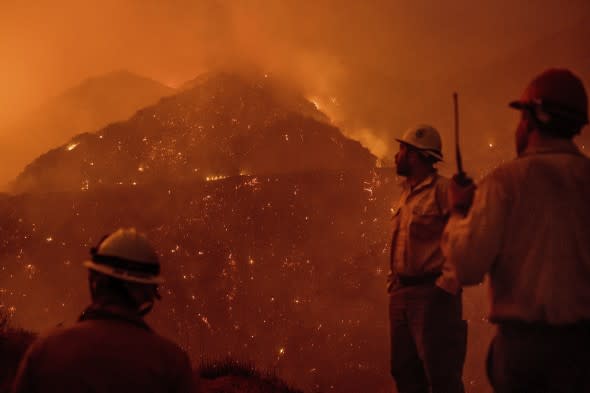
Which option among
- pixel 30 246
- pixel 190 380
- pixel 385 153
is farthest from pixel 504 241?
pixel 385 153

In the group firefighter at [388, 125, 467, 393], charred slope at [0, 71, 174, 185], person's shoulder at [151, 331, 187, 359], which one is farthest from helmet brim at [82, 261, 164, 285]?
charred slope at [0, 71, 174, 185]

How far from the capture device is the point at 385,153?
22.8 m

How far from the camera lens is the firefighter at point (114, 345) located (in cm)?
177

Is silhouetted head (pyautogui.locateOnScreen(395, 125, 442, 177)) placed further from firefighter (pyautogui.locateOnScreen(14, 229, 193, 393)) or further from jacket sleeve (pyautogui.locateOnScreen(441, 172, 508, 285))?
firefighter (pyautogui.locateOnScreen(14, 229, 193, 393))

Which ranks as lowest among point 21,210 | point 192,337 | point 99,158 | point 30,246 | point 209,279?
point 192,337

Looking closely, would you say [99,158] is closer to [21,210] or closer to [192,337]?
[21,210]

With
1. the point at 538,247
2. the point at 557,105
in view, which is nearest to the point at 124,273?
the point at 538,247

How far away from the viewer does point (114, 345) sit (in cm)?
183

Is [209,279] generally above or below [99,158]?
below

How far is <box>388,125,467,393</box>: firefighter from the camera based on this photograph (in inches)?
138

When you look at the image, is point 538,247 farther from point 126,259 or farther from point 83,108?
point 83,108

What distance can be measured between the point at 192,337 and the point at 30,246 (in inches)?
191

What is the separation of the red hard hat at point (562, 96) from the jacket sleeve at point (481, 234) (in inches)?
16.9

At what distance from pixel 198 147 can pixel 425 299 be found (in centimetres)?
1190
